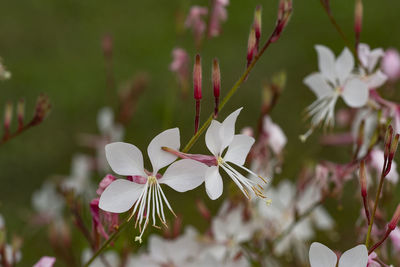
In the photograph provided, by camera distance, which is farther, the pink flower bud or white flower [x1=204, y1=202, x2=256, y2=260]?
the pink flower bud

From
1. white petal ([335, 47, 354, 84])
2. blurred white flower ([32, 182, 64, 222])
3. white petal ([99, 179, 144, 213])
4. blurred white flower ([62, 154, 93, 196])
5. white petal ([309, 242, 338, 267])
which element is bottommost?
Answer: blurred white flower ([32, 182, 64, 222])

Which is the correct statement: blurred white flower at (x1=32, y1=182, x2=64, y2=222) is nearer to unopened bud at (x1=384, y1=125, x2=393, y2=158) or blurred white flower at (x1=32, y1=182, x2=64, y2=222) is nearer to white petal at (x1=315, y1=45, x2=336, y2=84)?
white petal at (x1=315, y1=45, x2=336, y2=84)

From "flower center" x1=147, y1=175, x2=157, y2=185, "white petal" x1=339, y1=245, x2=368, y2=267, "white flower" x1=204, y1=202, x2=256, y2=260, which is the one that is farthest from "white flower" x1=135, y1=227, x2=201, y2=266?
"white petal" x1=339, y1=245, x2=368, y2=267

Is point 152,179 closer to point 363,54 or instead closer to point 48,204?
point 363,54

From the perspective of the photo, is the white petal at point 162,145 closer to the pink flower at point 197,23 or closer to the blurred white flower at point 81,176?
the pink flower at point 197,23

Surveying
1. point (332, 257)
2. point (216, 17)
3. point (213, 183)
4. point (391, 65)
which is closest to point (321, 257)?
point (332, 257)

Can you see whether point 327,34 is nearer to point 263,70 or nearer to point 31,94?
point 263,70
